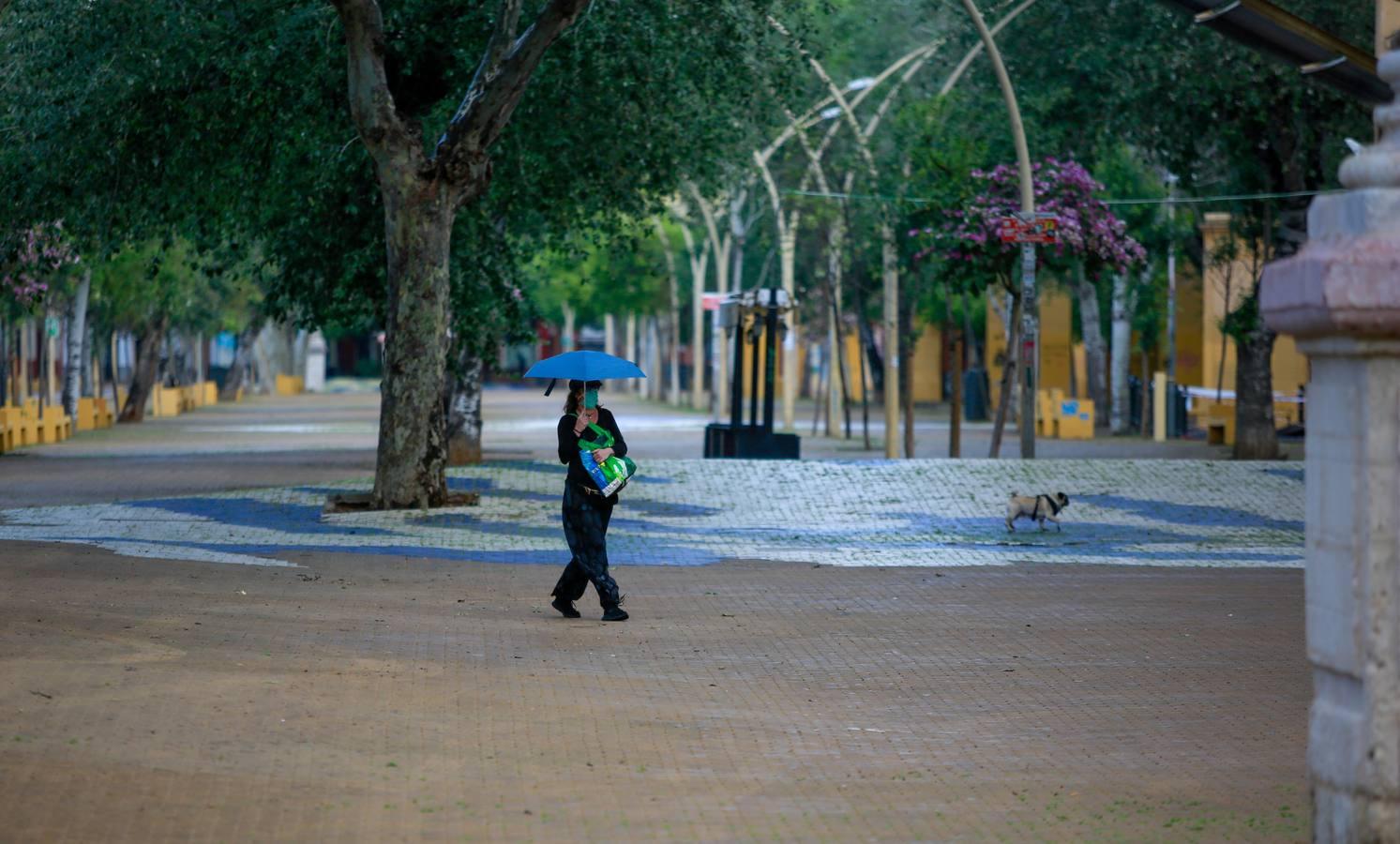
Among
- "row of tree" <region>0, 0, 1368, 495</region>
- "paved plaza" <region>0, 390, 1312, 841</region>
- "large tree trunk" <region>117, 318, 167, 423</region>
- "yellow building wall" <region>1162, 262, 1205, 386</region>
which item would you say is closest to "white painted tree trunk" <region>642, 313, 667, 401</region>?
"yellow building wall" <region>1162, 262, 1205, 386</region>

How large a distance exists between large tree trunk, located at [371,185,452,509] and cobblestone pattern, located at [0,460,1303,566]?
533mm

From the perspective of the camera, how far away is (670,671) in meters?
11.0

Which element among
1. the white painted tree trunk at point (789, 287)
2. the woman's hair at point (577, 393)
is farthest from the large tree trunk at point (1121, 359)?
the woman's hair at point (577, 393)

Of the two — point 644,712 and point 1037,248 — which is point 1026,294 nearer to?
point 1037,248

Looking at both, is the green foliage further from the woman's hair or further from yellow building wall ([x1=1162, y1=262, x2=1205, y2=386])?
yellow building wall ([x1=1162, y1=262, x2=1205, y2=386])

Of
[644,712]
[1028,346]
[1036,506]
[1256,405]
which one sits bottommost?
[644,712]

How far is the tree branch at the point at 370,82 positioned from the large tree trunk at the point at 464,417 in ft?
27.3

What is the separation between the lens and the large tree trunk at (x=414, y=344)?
64.8ft

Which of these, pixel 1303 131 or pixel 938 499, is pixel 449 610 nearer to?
pixel 938 499

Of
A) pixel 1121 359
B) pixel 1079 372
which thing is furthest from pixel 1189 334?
pixel 1121 359

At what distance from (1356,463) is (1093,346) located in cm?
3985

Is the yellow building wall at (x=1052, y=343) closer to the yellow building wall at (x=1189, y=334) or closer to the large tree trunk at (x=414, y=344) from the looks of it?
the yellow building wall at (x=1189, y=334)

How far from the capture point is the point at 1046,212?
2609cm

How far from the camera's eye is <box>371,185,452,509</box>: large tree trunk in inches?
778
